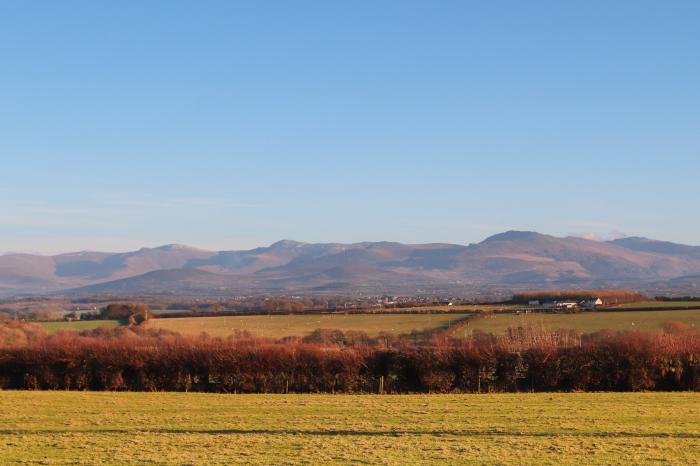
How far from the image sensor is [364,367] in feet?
154

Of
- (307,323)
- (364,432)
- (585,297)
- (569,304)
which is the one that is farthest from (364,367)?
(585,297)

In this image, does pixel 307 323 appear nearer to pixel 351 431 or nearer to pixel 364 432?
pixel 351 431

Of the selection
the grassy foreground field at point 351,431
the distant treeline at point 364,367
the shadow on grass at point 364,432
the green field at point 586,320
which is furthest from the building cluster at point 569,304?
the shadow on grass at point 364,432

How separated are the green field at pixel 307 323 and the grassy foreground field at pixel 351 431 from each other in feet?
145

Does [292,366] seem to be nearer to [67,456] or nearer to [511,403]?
[511,403]

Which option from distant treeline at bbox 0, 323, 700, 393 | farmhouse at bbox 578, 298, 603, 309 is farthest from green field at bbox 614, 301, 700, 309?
distant treeline at bbox 0, 323, 700, 393

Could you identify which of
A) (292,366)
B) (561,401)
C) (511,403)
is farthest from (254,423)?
(292,366)

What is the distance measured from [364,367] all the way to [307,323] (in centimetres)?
4611

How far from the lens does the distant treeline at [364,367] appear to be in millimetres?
45250

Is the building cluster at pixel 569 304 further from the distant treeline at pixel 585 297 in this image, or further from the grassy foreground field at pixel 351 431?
the grassy foreground field at pixel 351 431

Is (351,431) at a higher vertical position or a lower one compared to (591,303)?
lower

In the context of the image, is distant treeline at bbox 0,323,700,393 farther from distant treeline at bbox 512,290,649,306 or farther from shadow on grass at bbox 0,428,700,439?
distant treeline at bbox 512,290,649,306

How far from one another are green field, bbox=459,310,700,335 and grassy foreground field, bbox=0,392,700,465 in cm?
3906

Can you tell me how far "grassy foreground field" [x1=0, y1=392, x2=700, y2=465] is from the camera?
65.3 feet
